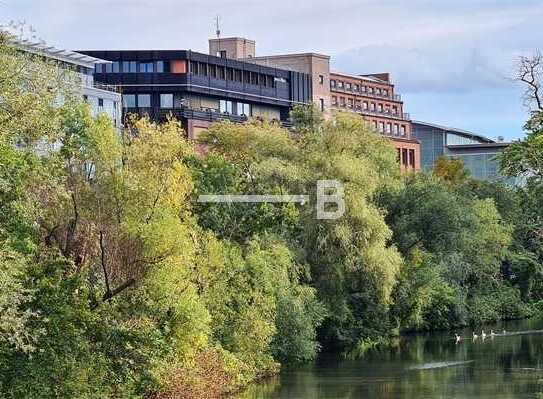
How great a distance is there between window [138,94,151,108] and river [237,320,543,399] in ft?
116

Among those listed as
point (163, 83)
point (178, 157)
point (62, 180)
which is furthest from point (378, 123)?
point (62, 180)

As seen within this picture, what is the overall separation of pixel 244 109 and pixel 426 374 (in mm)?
55833

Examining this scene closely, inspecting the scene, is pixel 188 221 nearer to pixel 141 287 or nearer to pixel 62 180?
pixel 141 287

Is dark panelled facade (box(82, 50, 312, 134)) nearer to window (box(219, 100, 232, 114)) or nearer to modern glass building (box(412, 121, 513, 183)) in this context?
window (box(219, 100, 232, 114))

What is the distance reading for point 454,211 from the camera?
80312 millimetres

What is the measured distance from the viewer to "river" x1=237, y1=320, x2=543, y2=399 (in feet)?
165

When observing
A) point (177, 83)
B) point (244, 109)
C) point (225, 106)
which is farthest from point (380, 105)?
point (177, 83)

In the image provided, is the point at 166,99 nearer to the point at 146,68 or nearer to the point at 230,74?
the point at 146,68

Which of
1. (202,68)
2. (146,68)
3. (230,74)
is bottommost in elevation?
(146,68)

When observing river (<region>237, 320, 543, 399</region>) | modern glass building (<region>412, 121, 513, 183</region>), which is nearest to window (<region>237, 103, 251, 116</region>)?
river (<region>237, 320, 543, 399</region>)

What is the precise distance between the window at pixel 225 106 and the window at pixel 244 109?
1.56 metres

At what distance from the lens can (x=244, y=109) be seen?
110 meters

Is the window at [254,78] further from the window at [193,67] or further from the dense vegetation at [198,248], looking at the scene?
the dense vegetation at [198,248]

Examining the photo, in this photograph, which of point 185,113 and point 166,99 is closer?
point 185,113
